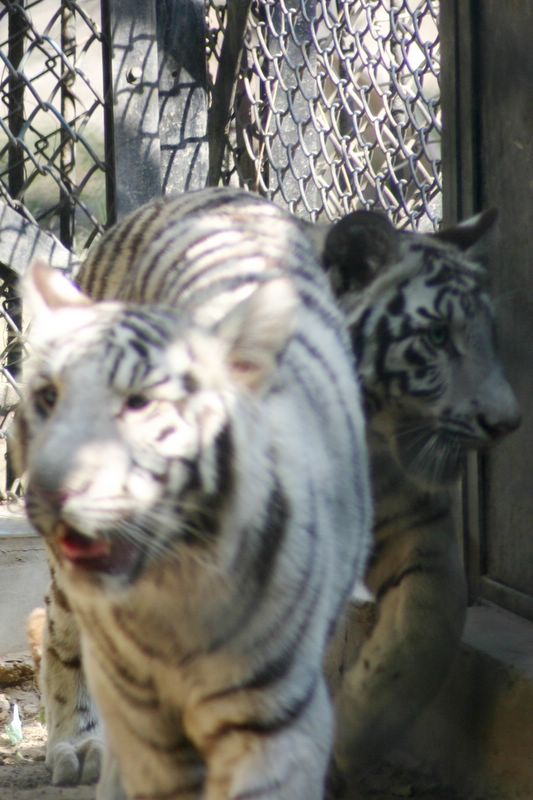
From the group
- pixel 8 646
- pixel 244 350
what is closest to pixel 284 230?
pixel 244 350

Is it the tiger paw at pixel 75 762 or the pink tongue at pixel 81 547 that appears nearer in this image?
the pink tongue at pixel 81 547

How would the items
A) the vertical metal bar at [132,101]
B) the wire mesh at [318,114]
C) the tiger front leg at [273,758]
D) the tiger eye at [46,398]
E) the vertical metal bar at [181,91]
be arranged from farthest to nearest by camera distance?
1. the vertical metal bar at [181,91]
2. the vertical metal bar at [132,101]
3. the wire mesh at [318,114]
4. the tiger front leg at [273,758]
5. the tiger eye at [46,398]

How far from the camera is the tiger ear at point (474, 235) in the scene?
322cm

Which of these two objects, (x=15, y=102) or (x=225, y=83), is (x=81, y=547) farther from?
(x=15, y=102)

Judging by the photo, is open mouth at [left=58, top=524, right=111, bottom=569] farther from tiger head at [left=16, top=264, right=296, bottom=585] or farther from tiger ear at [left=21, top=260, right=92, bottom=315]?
tiger ear at [left=21, top=260, right=92, bottom=315]

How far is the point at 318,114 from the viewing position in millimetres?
4301

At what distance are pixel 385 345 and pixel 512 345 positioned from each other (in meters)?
0.32

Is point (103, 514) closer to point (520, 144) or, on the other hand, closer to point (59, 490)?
point (59, 490)

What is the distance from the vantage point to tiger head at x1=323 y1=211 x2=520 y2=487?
123 inches

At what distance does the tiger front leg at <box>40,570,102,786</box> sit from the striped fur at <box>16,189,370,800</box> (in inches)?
44.3

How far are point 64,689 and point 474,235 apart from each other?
5.49 feet

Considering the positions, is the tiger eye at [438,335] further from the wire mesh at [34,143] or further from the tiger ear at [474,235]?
the wire mesh at [34,143]

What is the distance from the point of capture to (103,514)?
75.3 inches

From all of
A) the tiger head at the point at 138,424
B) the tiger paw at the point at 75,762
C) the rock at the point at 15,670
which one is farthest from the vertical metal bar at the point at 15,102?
the tiger head at the point at 138,424
